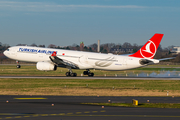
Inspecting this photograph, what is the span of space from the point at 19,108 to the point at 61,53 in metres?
39.1

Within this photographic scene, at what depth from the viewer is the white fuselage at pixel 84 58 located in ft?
193

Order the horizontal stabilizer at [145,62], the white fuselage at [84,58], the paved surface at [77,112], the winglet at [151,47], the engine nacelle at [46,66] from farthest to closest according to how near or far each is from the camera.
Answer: the white fuselage at [84,58] → the winglet at [151,47] → the engine nacelle at [46,66] → the horizontal stabilizer at [145,62] → the paved surface at [77,112]

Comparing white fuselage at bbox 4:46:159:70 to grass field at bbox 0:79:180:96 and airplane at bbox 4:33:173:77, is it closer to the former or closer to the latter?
airplane at bbox 4:33:173:77

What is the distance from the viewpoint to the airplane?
57.6 m

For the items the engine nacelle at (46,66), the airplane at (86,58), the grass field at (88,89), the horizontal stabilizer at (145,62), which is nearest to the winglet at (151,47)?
the airplane at (86,58)

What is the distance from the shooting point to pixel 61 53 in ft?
203

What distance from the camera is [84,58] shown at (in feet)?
201

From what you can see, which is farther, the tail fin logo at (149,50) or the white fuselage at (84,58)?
the white fuselage at (84,58)

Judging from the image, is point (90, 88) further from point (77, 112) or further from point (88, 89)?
point (77, 112)

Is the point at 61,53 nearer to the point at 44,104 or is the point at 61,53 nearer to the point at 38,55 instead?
the point at 38,55

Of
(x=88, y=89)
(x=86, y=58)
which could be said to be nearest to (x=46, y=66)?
(x=86, y=58)

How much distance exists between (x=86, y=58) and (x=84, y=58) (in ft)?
1.47

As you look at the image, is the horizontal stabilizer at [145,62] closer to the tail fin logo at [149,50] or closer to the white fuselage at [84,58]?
the white fuselage at [84,58]

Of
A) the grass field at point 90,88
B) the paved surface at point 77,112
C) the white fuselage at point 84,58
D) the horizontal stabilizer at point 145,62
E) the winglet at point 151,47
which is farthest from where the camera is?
the white fuselage at point 84,58
